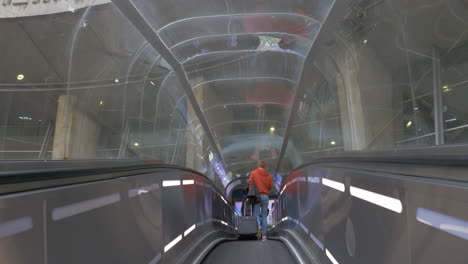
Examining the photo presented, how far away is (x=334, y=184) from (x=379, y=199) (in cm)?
110

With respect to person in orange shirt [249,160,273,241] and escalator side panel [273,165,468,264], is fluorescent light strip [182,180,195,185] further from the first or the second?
person in orange shirt [249,160,273,241]

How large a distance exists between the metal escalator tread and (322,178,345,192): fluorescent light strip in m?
1.25

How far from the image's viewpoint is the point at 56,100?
3396 mm

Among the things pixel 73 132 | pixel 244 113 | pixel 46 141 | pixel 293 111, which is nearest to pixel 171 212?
pixel 73 132

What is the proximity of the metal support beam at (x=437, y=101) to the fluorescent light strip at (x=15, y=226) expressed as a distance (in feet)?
8.28

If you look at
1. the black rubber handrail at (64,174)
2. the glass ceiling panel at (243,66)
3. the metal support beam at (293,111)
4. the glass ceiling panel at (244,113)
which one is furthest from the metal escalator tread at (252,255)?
the glass ceiling panel at (244,113)

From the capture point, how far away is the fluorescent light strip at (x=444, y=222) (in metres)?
1.25

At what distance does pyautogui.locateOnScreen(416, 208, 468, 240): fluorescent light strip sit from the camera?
1.25 metres

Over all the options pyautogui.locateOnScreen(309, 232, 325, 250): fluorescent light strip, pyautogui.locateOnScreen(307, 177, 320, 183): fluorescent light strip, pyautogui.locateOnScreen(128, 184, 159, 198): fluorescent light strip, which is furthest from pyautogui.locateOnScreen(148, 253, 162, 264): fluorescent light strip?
pyautogui.locateOnScreen(307, 177, 320, 183): fluorescent light strip

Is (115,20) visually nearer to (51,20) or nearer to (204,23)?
(51,20)

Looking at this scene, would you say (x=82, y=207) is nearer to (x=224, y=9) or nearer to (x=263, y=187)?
(x=224, y=9)

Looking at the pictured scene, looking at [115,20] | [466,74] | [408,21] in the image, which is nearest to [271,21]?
A: [115,20]

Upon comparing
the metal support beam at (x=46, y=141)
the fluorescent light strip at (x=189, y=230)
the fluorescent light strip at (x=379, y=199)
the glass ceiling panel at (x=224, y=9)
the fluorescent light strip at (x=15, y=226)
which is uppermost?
the glass ceiling panel at (x=224, y=9)

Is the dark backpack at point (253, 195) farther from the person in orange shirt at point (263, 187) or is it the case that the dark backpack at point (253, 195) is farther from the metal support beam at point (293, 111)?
the metal support beam at point (293, 111)
